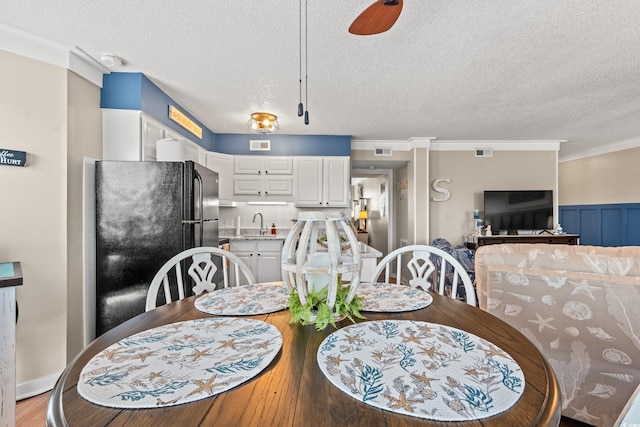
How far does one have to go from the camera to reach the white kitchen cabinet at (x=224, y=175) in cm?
455

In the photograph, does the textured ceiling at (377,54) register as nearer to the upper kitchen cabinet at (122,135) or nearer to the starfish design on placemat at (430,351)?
the upper kitchen cabinet at (122,135)

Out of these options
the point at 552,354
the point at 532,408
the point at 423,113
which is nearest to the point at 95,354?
the point at 532,408

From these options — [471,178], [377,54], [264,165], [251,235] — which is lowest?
[251,235]

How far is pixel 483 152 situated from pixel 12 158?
6.08m

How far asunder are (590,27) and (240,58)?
255 cm

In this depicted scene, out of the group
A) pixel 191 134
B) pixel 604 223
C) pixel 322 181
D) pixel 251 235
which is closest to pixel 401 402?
pixel 191 134

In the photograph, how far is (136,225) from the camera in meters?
2.38

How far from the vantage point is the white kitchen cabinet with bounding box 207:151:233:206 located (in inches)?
179

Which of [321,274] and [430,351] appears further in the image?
[321,274]

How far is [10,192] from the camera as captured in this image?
2033 millimetres

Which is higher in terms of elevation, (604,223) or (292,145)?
(292,145)

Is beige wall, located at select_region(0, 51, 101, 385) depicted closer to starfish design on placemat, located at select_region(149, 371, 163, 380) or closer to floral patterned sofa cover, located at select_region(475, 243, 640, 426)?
starfish design on placemat, located at select_region(149, 371, 163, 380)

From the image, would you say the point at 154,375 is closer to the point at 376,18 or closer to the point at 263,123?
the point at 376,18

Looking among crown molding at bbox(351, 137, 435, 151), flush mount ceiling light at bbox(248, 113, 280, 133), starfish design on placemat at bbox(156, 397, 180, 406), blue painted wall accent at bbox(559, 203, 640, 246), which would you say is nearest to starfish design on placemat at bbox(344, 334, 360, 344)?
starfish design on placemat at bbox(156, 397, 180, 406)
